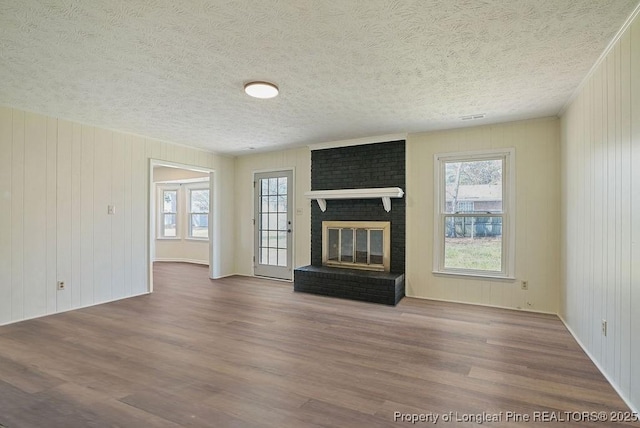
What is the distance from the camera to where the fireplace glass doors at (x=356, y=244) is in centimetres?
505

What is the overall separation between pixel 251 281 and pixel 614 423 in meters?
5.10

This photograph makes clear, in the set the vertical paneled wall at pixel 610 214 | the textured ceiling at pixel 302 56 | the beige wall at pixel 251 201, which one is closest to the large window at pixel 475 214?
the textured ceiling at pixel 302 56

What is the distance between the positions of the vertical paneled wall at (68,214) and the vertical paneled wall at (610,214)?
5430mm

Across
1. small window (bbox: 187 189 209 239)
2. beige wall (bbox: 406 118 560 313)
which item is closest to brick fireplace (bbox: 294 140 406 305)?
beige wall (bbox: 406 118 560 313)

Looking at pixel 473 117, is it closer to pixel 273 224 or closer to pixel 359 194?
pixel 359 194

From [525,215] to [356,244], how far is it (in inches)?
92.6

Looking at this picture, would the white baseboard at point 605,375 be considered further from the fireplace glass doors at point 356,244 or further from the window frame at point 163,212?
the window frame at point 163,212

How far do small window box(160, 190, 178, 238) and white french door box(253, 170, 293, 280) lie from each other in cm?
342

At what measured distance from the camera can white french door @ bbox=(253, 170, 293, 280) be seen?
20.0ft

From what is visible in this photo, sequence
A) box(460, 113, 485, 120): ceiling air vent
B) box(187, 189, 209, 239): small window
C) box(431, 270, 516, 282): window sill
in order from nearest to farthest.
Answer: box(460, 113, 485, 120): ceiling air vent < box(431, 270, 516, 282): window sill < box(187, 189, 209, 239): small window

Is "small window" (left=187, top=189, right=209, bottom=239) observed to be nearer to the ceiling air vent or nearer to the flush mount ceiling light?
the flush mount ceiling light

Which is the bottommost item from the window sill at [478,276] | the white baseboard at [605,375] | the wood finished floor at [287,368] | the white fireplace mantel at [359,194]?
the wood finished floor at [287,368]

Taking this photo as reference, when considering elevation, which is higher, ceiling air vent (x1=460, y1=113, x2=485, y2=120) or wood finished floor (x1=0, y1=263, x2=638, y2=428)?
ceiling air vent (x1=460, y1=113, x2=485, y2=120)

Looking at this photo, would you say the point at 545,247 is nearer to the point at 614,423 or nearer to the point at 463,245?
the point at 463,245
